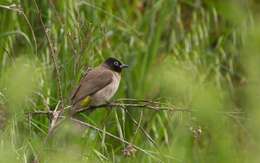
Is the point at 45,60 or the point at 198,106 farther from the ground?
the point at 198,106

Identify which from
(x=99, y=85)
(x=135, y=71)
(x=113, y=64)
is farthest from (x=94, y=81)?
(x=135, y=71)

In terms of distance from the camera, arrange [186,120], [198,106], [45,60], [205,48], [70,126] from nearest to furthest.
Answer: [198,106], [186,120], [70,126], [45,60], [205,48]

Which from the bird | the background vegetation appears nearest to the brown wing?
the bird

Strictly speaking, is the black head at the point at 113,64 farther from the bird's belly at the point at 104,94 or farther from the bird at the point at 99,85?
the bird's belly at the point at 104,94

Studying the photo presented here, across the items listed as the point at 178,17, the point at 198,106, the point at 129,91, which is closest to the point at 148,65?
the point at 129,91

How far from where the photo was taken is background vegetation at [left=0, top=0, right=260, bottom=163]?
5.74 feet

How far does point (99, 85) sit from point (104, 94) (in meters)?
0.08

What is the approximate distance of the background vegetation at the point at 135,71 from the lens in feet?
5.74

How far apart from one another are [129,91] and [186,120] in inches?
106

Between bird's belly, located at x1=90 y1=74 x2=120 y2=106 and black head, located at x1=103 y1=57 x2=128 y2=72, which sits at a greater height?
black head, located at x1=103 y1=57 x2=128 y2=72

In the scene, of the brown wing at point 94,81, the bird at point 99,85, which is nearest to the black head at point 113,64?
the bird at point 99,85

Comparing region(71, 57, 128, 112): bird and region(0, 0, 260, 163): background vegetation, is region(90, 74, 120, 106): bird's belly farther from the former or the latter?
region(0, 0, 260, 163): background vegetation

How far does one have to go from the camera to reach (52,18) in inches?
205

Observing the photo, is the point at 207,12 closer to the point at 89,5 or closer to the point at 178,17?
the point at 178,17
